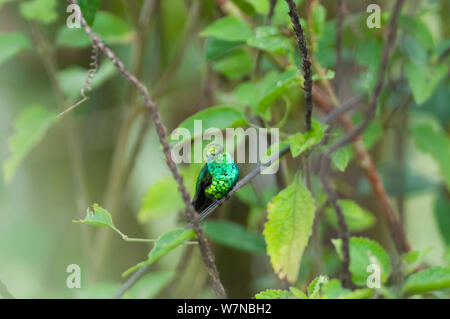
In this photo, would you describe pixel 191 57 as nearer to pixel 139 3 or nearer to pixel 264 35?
pixel 139 3

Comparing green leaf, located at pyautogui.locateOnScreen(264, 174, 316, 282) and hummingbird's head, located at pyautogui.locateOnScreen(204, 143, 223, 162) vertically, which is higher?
hummingbird's head, located at pyautogui.locateOnScreen(204, 143, 223, 162)

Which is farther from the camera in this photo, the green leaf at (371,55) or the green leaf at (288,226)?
the green leaf at (371,55)

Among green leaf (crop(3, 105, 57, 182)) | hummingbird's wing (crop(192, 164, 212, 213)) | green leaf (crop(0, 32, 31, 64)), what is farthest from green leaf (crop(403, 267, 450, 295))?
green leaf (crop(0, 32, 31, 64))

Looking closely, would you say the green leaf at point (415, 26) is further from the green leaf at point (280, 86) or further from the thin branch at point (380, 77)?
the green leaf at point (280, 86)

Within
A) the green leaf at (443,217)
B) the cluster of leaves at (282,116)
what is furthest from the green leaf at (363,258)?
the green leaf at (443,217)

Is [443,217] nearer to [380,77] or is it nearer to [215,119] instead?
[380,77]

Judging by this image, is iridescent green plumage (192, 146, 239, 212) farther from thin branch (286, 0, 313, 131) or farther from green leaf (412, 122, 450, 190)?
green leaf (412, 122, 450, 190)

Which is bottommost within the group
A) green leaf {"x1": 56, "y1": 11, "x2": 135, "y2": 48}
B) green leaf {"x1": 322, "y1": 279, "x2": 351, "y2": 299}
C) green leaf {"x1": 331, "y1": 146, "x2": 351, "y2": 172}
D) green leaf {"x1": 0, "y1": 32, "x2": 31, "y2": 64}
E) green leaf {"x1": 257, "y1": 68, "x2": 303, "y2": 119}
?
green leaf {"x1": 322, "y1": 279, "x2": 351, "y2": 299}
